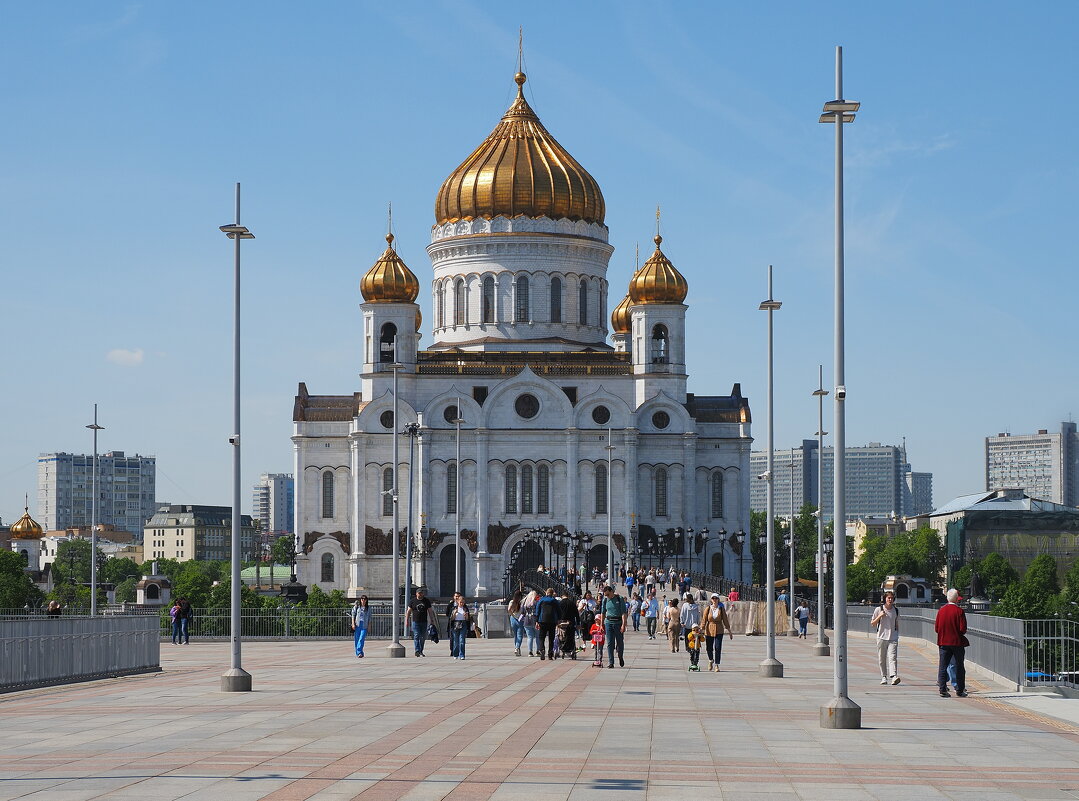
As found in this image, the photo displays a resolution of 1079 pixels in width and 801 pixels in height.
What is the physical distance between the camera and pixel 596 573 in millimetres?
82688

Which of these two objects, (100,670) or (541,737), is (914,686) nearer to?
(541,737)

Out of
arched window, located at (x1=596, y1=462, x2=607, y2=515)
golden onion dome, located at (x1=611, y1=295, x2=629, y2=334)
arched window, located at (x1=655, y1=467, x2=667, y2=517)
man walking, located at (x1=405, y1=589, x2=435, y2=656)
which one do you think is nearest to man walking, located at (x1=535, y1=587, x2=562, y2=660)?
man walking, located at (x1=405, y1=589, x2=435, y2=656)

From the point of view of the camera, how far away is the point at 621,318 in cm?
10581

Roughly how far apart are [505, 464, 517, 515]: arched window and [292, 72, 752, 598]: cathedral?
0.27 ft

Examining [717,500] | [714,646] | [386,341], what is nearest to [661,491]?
[717,500]

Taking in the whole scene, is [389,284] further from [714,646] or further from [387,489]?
[714,646]

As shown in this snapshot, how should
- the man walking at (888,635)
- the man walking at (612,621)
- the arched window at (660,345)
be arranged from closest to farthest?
the man walking at (888,635)
the man walking at (612,621)
the arched window at (660,345)

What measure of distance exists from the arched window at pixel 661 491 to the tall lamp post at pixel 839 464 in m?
74.0

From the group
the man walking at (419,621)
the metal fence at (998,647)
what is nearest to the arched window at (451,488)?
the man walking at (419,621)

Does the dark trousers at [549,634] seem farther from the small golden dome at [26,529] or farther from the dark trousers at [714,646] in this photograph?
the small golden dome at [26,529]

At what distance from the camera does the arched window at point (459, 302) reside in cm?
10038

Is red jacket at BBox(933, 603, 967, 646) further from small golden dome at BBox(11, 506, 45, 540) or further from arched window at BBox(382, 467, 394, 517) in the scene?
small golden dome at BBox(11, 506, 45, 540)

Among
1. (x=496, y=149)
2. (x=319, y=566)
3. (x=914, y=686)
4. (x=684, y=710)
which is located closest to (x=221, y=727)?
(x=684, y=710)

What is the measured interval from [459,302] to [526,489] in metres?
13.1
